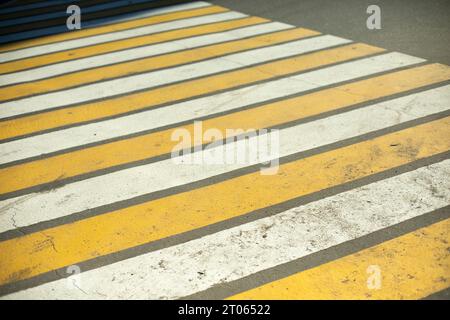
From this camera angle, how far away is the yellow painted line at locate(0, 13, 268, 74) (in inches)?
304

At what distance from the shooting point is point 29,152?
5.15 metres

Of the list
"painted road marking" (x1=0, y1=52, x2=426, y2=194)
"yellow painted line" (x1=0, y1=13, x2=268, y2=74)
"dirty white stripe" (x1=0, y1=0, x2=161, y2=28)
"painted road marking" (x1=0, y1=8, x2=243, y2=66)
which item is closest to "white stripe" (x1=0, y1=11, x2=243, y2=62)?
"painted road marking" (x1=0, y1=8, x2=243, y2=66)

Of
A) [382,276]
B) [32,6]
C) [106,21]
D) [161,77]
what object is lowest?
[382,276]

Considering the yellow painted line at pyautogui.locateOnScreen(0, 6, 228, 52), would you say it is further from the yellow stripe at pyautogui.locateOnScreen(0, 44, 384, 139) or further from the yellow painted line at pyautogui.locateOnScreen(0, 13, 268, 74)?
the yellow stripe at pyautogui.locateOnScreen(0, 44, 384, 139)

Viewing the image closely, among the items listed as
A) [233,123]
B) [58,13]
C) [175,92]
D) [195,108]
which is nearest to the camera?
[233,123]

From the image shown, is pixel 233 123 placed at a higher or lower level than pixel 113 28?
lower

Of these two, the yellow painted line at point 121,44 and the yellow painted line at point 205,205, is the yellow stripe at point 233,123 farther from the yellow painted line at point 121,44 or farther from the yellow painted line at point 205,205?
the yellow painted line at point 121,44

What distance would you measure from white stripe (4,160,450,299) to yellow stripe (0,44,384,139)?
2684 mm

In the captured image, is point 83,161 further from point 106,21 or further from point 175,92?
point 106,21

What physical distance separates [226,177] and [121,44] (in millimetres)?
4569

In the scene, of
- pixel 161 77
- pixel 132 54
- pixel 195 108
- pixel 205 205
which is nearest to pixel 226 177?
pixel 205 205

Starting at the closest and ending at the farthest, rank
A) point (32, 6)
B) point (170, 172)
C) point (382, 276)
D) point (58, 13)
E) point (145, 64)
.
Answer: point (382, 276)
point (170, 172)
point (145, 64)
point (58, 13)
point (32, 6)

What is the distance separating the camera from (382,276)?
328 cm
